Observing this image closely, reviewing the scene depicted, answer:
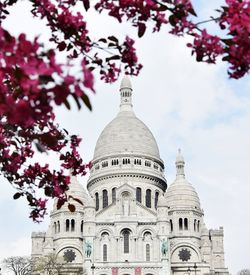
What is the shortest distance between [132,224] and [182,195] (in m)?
9.52

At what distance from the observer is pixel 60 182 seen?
10281 millimetres

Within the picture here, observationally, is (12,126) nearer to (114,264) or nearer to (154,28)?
(154,28)

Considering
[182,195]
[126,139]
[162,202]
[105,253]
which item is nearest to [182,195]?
[182,195]

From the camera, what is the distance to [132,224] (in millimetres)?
80375

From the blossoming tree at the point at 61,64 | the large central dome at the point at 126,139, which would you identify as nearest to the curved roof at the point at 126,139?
the large central dome at the point at 126,139

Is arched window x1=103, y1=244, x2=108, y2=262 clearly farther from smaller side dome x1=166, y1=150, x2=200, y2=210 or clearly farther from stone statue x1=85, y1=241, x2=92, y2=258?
smaller side dome x1=166, y1=150, x2=200, y2=210

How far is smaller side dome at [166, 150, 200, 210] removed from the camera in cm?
8556

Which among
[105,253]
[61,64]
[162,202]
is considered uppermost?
[162,202]

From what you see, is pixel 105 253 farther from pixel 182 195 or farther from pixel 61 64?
pixel 61 64

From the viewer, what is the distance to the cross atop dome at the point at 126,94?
10219cm

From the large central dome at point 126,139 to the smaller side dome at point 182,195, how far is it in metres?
5.93

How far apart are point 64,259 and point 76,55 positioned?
7235 centimetres

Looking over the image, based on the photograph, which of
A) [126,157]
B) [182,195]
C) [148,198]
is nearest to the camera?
[182,195]

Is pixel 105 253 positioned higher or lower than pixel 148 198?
lower
